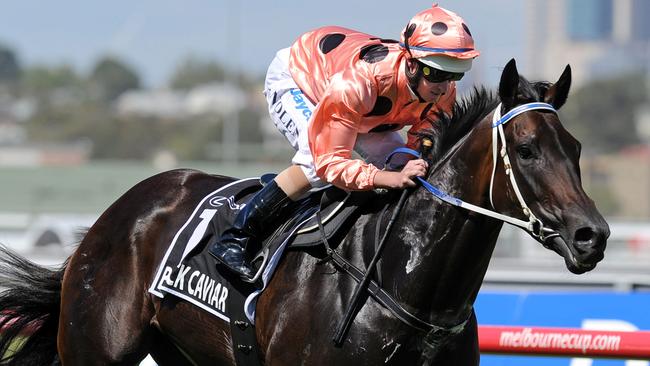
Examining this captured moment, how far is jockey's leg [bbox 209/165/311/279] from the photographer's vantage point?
4.23 m

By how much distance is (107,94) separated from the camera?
34.7 meters

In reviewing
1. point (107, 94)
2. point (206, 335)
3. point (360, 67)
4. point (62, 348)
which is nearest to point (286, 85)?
point (360, 67)

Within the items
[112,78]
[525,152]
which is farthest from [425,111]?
[112,78]

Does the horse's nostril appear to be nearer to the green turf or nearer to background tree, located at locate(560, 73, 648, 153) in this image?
the green turf

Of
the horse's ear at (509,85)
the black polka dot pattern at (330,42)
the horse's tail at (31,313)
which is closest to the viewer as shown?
the horse's ear at (509,85)

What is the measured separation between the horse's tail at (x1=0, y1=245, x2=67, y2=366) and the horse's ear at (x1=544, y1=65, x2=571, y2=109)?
2604 mm

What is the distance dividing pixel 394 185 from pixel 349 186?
0.16 metres

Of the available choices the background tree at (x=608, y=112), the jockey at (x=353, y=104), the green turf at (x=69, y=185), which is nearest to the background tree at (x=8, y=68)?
the green turf at (x=69, y=185)

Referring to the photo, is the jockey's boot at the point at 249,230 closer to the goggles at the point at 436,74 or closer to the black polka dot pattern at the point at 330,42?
the black polka dot pattern at the point at 330,42

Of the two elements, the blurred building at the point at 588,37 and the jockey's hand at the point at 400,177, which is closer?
the jockey's hand at the point at 400,177

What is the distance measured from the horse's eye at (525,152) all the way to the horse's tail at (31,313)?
2552 millimetres

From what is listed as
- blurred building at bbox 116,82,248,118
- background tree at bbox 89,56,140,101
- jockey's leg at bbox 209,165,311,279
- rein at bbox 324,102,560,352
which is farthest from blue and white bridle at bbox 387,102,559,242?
background tree at bbox 89,56,140,101

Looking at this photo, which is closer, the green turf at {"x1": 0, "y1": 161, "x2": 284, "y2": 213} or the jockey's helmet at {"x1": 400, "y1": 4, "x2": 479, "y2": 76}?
the jockey's helmet at {"x1": 400, "y1": 4, "x2": 479, "y2": 76}

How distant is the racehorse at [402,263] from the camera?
11.5ft
